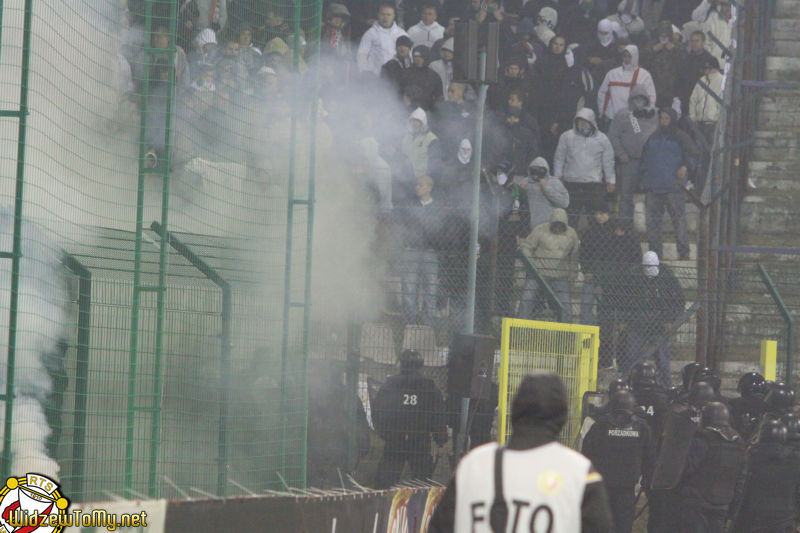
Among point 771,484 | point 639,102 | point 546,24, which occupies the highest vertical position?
point 546,24

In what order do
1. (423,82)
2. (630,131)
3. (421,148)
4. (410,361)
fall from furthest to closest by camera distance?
(630,131), (423,82), (421,148), (410,361)

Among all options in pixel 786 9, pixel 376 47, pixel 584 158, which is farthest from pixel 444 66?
pixel 786 9

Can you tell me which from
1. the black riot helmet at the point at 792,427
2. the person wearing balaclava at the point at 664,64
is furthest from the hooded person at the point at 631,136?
the black riot helmet at the point at 792,427

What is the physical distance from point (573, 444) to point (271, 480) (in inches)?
123

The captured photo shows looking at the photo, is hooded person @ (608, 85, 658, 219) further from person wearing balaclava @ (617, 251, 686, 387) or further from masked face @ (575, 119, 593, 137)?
person wearing balaclava @ (617, 251, 686, 387)

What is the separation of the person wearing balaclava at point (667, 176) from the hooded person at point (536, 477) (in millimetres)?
9789

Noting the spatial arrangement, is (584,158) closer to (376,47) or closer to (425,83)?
(425,83)

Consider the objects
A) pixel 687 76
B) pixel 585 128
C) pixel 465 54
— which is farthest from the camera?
pixel 687 76

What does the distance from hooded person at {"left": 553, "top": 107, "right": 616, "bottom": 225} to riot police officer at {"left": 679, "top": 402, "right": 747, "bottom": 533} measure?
4.68 m

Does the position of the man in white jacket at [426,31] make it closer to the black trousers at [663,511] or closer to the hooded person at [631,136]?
the hooded person at [631,136]

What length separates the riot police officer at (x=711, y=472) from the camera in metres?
10.0

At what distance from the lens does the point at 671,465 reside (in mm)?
10195

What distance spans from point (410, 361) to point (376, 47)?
5863 mm

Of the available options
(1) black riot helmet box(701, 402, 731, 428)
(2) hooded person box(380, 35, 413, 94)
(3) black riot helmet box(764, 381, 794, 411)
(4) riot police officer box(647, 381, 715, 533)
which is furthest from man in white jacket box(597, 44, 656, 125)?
A: (1) black riot helmet box(701, 402, 731, 428)
